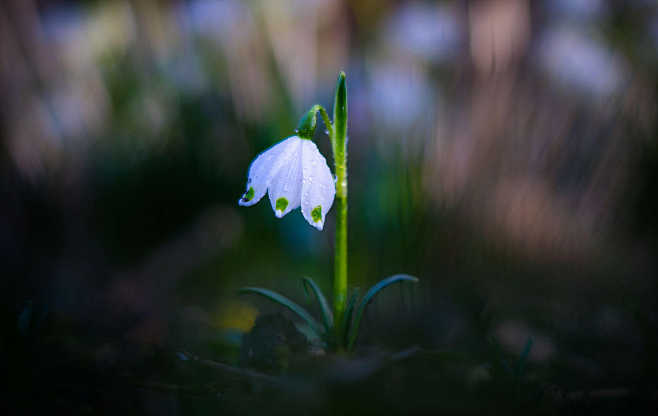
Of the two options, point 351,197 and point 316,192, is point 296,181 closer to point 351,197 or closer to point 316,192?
point 316,192

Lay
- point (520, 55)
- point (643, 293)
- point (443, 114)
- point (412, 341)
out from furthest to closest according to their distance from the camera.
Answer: point (520, 55) → point (443, 114) → point (643, 293) → point (412, 341)

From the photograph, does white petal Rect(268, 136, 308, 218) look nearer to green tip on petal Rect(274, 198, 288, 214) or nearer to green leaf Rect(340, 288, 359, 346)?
green tip on petal Rect(274, 198, 288, 214)

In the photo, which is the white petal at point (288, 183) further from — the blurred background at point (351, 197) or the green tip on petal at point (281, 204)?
the blurred background at point (351, 197)

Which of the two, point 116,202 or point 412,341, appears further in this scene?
point 116,202

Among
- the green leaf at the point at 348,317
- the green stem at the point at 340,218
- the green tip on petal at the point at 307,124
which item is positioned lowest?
the green leaf at the point at 348,317

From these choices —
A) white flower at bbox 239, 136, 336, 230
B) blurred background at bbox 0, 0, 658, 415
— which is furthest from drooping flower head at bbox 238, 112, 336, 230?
blurred background at bbox 0, 0, 658, 415

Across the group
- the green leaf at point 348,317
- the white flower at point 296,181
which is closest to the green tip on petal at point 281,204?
the white flower at point 296,181

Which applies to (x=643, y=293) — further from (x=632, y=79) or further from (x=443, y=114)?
(x=443, y=114)

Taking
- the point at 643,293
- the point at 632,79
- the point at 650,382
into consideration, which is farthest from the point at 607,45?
the point at 650,382

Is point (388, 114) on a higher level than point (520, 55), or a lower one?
lower
